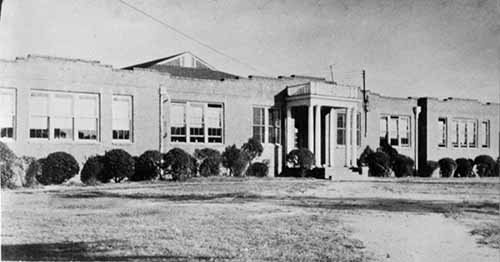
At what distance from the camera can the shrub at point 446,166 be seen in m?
31.8

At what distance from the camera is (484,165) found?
103ft

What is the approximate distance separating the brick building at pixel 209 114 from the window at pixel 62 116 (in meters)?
0.04

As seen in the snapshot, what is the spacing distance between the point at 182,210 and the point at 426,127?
84.5 feet

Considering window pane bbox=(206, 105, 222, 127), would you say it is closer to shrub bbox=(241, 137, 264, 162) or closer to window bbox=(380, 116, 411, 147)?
shrub bbox=(241, 137, 264, 162)

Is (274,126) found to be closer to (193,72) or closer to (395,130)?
(193,72)

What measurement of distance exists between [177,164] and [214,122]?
531 cm

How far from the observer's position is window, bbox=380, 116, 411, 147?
32.8 m

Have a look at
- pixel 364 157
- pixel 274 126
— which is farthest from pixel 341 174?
pixel 274 126

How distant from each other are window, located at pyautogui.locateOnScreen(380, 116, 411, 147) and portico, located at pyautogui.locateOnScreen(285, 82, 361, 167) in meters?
3.08

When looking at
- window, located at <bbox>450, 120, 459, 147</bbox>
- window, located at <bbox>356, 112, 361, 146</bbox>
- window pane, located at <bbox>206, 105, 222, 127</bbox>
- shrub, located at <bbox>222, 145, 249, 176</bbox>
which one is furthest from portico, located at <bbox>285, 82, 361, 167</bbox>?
window, located at <bbox>450, 120, 459, 147</bbox>

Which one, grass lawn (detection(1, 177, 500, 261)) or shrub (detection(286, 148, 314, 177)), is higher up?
shrub (detection(286, 148, 314, 177))

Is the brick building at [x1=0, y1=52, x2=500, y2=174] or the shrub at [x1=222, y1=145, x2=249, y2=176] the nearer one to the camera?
the brick building at [x1=0, y1=52, x2=500, y2=174]

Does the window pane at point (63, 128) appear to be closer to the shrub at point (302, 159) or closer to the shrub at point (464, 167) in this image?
the shrub at point (302, 159)

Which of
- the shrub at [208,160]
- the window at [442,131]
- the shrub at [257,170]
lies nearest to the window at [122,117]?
the shrub at [208,160]
